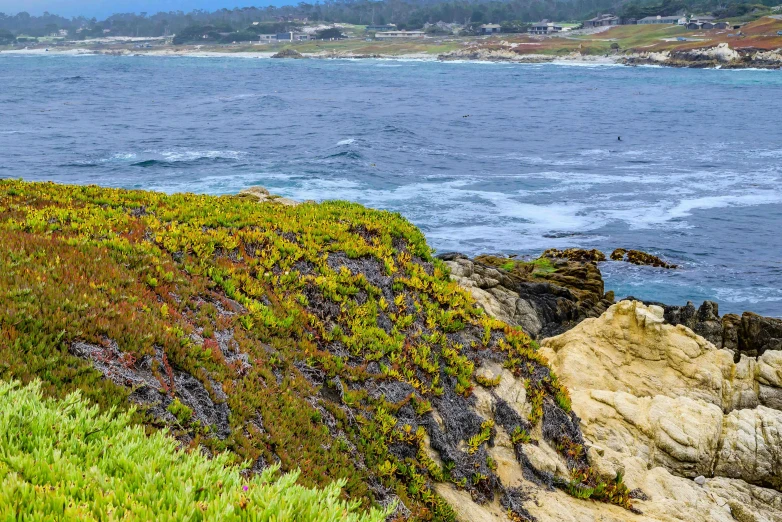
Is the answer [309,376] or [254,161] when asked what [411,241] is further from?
[254,161]

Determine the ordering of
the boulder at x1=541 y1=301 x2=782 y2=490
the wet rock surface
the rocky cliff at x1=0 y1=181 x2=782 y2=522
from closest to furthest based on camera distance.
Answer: the wet rock surface → the rocky cliff at x1=0 y1=181 x2=782 y2=522 → the boulder at x1=541 y1=301 x2=782 y2=490

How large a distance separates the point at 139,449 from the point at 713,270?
1287 inches

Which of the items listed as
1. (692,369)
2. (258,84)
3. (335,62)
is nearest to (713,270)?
(692,369)

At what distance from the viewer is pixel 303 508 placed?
549 centimetres

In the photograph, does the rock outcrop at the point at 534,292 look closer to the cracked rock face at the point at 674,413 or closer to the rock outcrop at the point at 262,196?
the cracked rock face at the point at 674,413

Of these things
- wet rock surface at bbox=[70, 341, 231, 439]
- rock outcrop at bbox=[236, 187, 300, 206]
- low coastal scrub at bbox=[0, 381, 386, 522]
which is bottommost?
rock outcrop at bbox=[236, 187, 300, 206]

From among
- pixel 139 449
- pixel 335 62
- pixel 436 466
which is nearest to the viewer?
pixel 139 449

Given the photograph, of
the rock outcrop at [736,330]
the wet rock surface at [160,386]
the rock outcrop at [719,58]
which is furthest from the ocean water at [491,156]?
the rock outcrop at [719,58]

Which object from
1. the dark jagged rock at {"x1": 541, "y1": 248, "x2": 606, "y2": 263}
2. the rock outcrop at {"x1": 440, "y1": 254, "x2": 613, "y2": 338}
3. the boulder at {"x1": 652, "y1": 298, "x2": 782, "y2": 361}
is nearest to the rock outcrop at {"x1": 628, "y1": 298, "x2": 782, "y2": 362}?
the boulder at {"x1": 652, "y1": 298, "x2": 782, "y2": 361}

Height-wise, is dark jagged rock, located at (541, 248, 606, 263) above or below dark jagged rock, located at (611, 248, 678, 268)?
above

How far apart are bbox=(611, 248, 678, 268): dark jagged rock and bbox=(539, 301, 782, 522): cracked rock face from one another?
598 inches

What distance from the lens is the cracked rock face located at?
12703mm

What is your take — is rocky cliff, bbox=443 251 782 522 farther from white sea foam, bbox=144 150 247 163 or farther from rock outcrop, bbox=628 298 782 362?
white sea foam, bbox=144 150 247 163

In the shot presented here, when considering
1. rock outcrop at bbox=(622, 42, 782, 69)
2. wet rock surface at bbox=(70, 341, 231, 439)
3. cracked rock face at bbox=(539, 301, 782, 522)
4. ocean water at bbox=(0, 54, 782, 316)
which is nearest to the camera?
wet rock surface at bbox=(70, 341, 231, 439)
